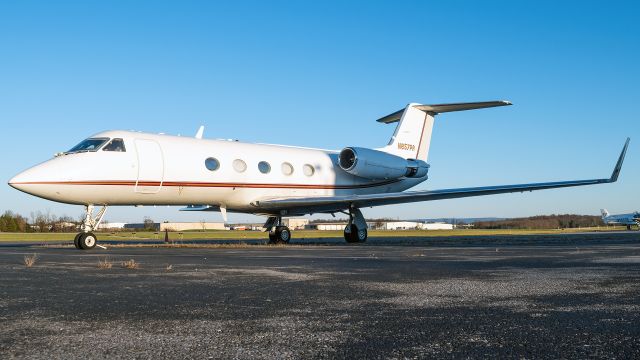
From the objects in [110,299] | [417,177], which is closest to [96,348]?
[110,299]

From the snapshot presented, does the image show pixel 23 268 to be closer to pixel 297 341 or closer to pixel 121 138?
pixel 297 341

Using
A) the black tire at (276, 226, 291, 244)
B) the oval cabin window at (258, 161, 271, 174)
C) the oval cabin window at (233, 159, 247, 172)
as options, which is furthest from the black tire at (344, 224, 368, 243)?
the oval cabin window at (233, 159, 247, 172)

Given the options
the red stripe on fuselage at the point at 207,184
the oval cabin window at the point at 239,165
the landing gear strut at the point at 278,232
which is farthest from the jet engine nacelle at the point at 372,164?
the oval cabin window at the point at 239,165

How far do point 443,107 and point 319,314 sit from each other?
68.7ft

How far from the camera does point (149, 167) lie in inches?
661

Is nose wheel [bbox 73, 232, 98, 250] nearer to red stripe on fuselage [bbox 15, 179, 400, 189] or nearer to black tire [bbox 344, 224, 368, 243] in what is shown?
red stripe on fuselage [bbox 15, 179, 400, 189]

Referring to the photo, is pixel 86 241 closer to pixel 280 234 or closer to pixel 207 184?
pixel 207 184

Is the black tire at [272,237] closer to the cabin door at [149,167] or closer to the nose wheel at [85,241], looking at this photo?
the cabin door at [149,167]

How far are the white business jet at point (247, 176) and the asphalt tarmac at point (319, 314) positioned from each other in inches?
314

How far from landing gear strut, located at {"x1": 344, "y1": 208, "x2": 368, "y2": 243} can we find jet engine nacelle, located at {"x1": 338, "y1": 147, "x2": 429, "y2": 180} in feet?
5.43

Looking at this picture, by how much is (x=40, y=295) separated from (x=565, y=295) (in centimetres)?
523

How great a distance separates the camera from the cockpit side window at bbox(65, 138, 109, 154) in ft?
52.5

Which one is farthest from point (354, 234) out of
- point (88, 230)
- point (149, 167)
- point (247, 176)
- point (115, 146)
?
point (88, 230)

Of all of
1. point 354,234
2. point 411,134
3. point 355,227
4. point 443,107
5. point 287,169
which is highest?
point 443,107
